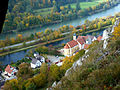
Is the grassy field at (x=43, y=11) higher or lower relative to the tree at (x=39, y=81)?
higher

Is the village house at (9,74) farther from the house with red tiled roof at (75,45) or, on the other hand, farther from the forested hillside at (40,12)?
the forested hillside at (40,12)

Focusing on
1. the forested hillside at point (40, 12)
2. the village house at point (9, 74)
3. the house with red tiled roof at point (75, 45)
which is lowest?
the village house at point (9, 74)

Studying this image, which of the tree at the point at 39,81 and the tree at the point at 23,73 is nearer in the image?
the tree at the point at 39,81

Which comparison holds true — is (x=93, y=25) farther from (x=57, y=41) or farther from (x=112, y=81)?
(x=112, y=81)

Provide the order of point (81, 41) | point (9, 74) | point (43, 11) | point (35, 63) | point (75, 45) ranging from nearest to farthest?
point (9, 74)
point (35, 63)
point (75, 45)
point (81, 41)
point (43, 11)

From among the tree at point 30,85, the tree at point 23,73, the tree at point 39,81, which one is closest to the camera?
the tree at point 30,85

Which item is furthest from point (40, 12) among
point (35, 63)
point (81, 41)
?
point (35, 63)

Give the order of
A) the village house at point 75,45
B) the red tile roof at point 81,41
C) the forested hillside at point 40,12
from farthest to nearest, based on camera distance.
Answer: the forested hillside at point 40,12
the red tile roof at point 81,41
the village house at point 75,45

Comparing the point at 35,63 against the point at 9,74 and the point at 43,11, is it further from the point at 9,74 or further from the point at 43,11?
the point at 43,11

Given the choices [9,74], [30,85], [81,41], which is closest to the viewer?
[30,85]

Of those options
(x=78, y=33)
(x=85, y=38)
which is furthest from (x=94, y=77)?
(x=78, y=33)

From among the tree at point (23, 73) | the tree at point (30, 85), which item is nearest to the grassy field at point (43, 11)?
the tree at point (23, 73)

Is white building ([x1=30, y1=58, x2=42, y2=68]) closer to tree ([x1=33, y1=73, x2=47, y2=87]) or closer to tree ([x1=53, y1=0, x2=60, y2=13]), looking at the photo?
tree ([x1=33, y1=73, x2=47, y2=87])

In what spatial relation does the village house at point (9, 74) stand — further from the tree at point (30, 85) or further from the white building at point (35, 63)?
the tree at point (30, 85)
